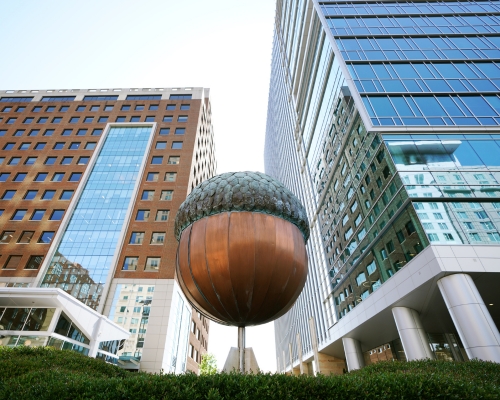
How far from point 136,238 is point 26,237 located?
434 inches

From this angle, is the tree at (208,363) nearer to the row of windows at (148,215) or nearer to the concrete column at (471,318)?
the row of windows at (148,215)

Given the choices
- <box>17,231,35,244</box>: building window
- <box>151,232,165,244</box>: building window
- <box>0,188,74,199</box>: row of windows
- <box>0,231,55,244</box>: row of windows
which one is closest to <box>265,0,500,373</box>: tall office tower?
<box>151,232,165,244</box>: building window

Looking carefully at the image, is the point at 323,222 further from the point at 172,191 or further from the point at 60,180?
the point at 60,180

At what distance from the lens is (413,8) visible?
93.6ft

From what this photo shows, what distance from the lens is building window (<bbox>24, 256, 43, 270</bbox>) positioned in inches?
1027

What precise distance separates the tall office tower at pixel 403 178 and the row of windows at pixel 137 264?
14.7m

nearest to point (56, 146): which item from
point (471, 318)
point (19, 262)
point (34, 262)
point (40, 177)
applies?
point (40, 177)

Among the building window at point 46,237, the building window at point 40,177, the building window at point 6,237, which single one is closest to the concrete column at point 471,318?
the building window at point 46,237

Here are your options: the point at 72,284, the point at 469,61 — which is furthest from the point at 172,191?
the point at 469,61

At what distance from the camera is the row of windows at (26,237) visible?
27.7m

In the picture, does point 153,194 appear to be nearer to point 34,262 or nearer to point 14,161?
point 34,262

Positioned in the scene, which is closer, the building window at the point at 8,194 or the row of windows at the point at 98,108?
the building window at the point at 8,194

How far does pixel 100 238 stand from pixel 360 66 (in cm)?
2815

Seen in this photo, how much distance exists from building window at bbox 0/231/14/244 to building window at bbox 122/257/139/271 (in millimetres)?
12313
